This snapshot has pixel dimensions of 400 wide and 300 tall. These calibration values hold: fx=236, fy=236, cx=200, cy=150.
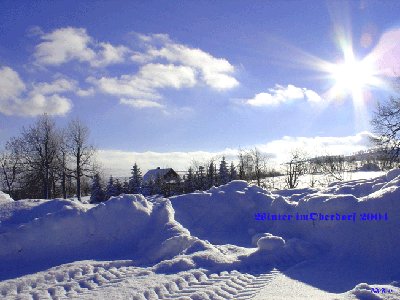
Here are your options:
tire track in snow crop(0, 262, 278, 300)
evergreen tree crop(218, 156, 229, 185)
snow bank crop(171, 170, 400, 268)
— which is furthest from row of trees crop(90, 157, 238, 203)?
tire track in snow crop(0, 262, 278, 300)

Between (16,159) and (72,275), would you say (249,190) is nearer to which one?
(72,275)

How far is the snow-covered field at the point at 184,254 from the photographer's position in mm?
3299

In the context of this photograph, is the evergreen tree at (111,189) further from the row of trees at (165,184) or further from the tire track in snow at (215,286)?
the tire track in snow at (215,286)

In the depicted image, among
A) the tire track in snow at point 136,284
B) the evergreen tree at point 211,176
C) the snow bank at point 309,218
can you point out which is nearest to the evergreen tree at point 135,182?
the evergreen tree at point 211,176

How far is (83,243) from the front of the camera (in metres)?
5.07

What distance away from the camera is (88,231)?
5234mm

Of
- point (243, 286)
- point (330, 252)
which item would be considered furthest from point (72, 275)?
point (330, 252)

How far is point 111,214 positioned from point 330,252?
4.91 m

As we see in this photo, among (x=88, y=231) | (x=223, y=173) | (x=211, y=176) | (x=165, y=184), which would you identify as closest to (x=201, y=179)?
(x=211, y=176)

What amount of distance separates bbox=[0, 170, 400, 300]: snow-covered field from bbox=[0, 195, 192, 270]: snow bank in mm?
20

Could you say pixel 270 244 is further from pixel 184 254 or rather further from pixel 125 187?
pixel 125 187

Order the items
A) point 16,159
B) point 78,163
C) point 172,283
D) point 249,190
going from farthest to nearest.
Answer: point 16,159
point 78,163
point 249,190
point 172,283

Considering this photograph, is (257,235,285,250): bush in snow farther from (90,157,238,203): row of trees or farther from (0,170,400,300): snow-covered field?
(90,157,238,203): row of trees

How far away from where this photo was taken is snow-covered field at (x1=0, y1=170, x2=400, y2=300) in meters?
3.30
